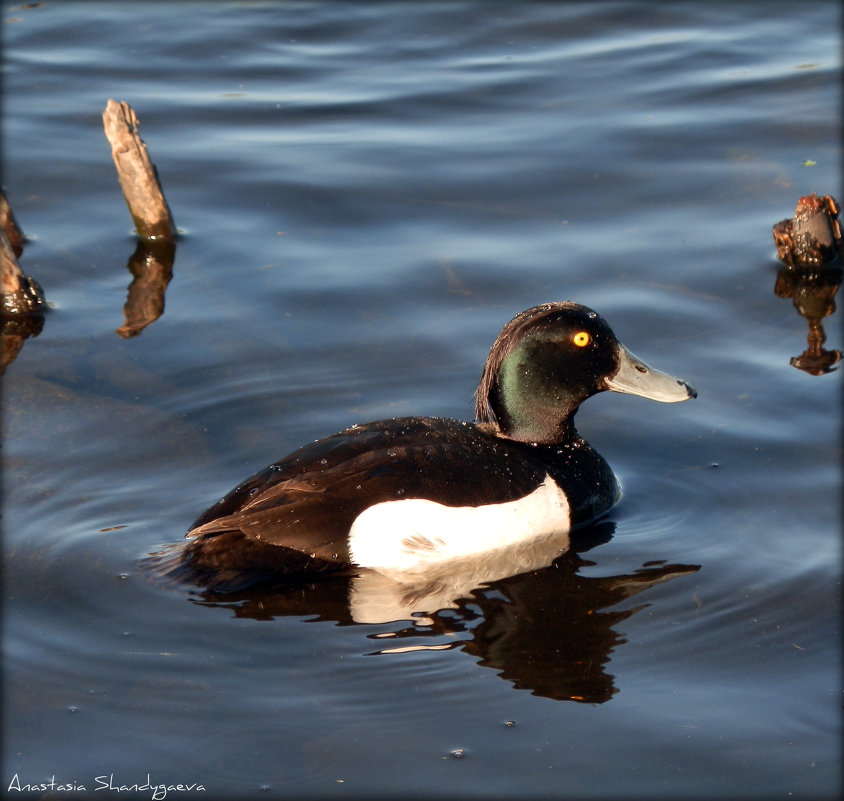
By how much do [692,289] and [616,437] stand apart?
2092mm

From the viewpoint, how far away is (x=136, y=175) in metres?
9.80

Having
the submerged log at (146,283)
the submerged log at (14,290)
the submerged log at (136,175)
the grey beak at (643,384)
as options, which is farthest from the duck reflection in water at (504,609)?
the submerged log at (136,175)

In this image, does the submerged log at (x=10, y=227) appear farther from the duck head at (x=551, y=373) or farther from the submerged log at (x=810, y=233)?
the submerged log at (x=810, y=233)

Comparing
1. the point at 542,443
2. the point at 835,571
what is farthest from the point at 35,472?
the point at 835,571

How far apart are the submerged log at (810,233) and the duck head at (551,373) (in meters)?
2.88

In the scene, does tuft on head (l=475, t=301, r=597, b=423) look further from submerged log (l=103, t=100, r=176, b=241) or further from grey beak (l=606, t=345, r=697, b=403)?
submerged log (l=103, t=100, r=176, b=241)

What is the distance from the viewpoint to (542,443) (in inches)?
269

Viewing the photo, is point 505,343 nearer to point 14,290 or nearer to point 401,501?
point 401,501

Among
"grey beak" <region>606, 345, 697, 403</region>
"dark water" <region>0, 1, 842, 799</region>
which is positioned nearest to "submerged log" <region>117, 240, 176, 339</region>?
"dark water" <region>0, 1, 842, 799</region>

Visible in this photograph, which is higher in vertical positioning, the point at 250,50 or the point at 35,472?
the point at 250,50

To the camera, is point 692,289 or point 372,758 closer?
point 372,758

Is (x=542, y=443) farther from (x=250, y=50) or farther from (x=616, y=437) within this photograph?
(x=250, y=50)

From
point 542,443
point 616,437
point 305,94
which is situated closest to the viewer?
point 542,443

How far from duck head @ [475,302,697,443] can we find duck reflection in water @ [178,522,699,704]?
0.72 m
